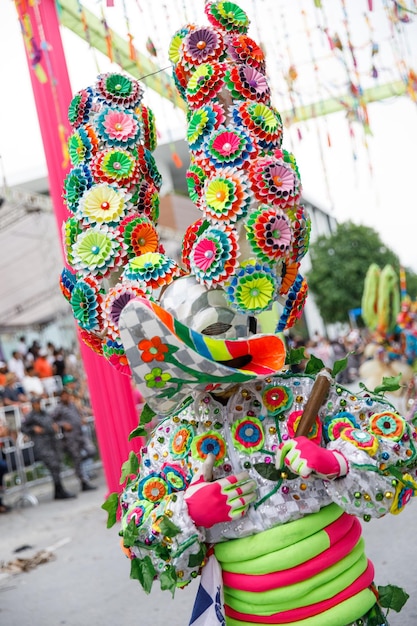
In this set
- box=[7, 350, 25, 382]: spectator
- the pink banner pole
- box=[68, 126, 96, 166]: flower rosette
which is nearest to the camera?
box=[68, 126, 96, 166]: flower rosette

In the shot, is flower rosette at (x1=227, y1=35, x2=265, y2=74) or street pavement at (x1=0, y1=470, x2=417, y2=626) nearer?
flower rosette at (x1=227, y1=35, x2=265, y2=74)

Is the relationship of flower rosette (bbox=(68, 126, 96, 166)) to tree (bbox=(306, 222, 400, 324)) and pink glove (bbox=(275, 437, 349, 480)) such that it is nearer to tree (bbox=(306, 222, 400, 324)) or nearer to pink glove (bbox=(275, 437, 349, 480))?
pink glove (bbox=(275, 437, 349, 480))

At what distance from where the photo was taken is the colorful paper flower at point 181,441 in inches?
68.6

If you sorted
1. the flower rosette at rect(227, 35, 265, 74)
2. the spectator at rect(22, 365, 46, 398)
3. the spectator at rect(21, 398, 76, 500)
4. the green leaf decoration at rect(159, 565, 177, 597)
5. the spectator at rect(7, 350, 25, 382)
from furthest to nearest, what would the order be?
the spectator at rect(7, 350, 25, 382), the spectator at rect(22, 365, 46, 398), the spectator at rect(21, 398, 76, 500), the flower rosette at rect(227, 35, 265, 74), the green leaf decoration at rect(159, 565, 177, 597)

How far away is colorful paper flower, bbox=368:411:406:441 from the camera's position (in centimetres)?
160

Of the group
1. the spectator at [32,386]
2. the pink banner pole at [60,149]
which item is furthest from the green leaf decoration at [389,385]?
the spectator at [32,386]

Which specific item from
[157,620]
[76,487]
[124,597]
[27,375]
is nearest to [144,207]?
[157,620]

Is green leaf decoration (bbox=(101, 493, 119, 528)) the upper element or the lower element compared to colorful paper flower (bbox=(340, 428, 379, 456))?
lower

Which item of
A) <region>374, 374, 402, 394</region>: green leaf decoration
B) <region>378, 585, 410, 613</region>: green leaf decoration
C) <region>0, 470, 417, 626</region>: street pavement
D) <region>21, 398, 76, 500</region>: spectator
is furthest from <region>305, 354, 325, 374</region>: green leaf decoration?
<region>21, 398, 76, 500</region>: spectator

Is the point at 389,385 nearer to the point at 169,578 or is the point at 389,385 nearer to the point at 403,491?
the point at 403,491

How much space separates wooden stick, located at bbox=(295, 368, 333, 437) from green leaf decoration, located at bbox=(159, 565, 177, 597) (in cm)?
43

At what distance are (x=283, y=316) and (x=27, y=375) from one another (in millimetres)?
7333

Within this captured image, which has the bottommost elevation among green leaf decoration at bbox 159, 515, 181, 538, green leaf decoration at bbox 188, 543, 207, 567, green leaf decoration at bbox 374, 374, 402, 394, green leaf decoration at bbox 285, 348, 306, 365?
green leaf decoration at bbox 188, 543, 207, 567

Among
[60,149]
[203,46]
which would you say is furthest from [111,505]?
[60,149]
